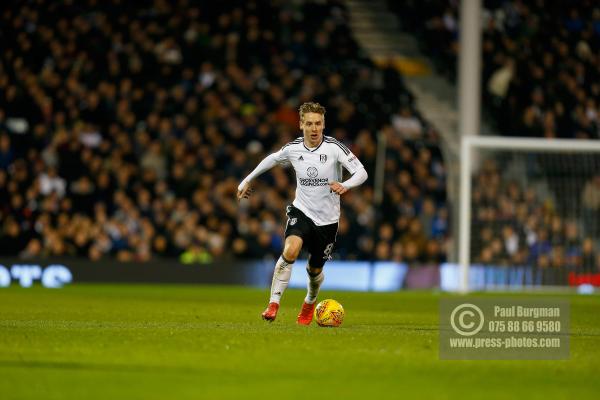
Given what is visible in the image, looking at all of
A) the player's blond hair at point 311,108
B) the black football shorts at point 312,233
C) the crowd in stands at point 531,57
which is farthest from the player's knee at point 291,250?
the crowd in stands at point 531,57

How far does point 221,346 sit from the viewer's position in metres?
9.40

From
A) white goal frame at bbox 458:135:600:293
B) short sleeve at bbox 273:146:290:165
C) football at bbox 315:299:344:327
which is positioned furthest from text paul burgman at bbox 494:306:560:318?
white goal frame at bbox 458:135:600:293

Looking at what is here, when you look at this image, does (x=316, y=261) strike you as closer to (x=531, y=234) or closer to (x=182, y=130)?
(x=531, y=234)

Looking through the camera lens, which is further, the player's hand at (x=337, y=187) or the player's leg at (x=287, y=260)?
the player's leg at (x=287, y=260)

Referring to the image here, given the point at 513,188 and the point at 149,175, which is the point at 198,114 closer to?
the point at 149,175

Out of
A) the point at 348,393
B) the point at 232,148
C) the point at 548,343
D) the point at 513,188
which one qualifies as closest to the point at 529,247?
the point at 513,188

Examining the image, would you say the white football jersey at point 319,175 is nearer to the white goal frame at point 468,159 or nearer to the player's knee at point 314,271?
the player's knee at point 314,271

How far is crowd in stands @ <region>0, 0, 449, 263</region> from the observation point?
908 inches

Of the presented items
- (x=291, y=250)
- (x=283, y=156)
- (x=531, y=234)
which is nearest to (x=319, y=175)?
(x=283, y=156)

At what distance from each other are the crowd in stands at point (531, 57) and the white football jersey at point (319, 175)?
14.8 m

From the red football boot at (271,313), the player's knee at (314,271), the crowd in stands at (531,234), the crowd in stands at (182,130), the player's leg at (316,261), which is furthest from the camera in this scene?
the crowd in stands at (182,130)

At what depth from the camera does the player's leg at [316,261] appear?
477 inches

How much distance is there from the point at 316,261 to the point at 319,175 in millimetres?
871

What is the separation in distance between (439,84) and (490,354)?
2106cm
